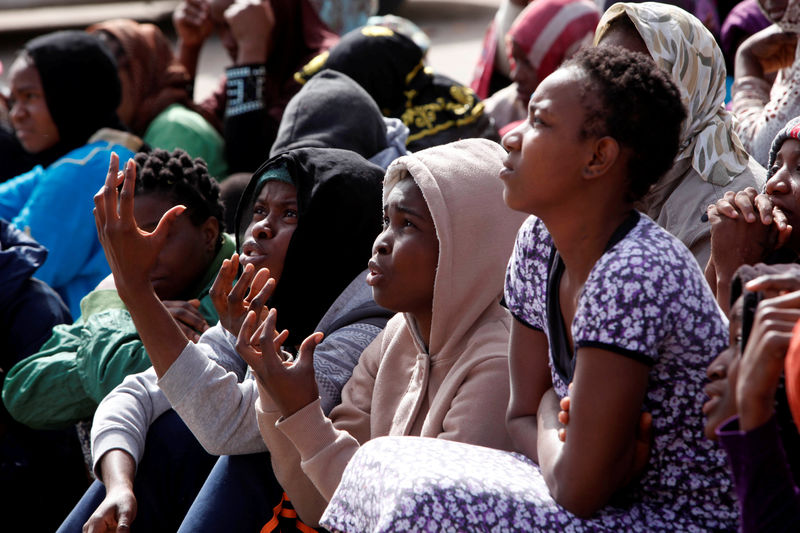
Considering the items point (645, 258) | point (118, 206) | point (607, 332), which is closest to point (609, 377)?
point (607, 332)

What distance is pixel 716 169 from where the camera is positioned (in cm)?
316

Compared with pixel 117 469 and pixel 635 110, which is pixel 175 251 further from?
pixel 635 110

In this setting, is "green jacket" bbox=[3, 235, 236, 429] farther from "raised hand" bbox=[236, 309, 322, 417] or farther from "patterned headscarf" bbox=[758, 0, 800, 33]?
"patterned headscarf" bbox=[758, 0, 800, 33]

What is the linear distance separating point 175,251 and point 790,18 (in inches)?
95.9

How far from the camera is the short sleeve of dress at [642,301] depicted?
79.2 inches

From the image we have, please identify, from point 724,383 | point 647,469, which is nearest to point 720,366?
point 724,383

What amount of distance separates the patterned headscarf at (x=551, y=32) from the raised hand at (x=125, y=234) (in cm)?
295

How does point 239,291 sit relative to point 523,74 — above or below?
above

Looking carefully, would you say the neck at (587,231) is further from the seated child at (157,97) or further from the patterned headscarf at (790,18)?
the seated child at (157,97)

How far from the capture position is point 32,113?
5273 mm

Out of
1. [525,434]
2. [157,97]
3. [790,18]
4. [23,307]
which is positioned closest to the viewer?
[525,434]

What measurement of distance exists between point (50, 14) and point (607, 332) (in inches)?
447

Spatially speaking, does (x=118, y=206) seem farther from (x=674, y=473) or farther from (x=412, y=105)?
(x=412, y=105)

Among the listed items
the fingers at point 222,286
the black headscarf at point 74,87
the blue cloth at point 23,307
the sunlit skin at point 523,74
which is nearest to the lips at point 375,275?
the fingers at point 222,286
